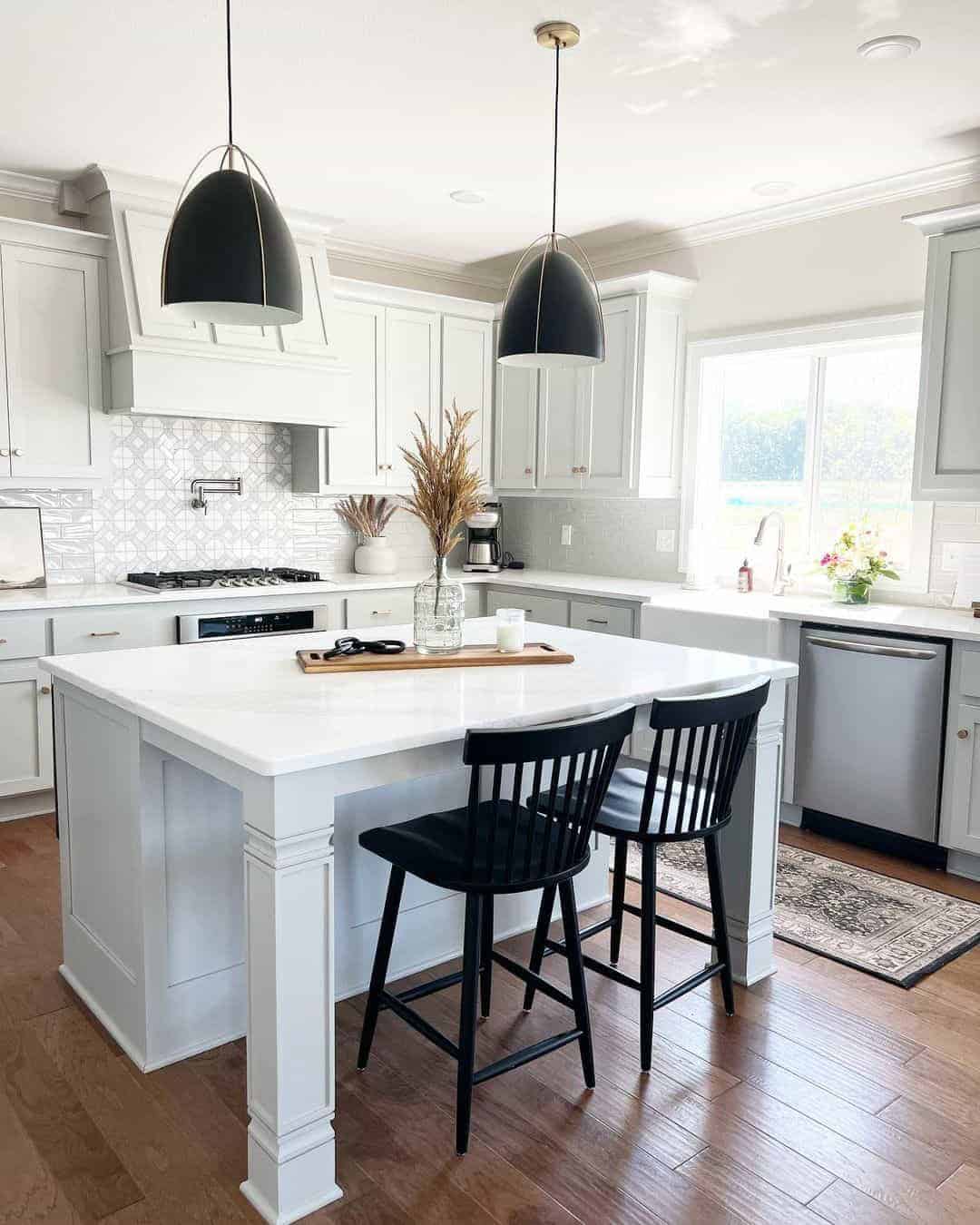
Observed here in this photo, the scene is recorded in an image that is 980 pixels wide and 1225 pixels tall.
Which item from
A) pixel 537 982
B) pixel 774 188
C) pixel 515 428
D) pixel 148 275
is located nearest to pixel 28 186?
pixel 148 275

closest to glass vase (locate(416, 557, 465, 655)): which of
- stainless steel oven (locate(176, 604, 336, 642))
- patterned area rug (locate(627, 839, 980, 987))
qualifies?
patterned area rug (locate(627, 839, 980, 987))

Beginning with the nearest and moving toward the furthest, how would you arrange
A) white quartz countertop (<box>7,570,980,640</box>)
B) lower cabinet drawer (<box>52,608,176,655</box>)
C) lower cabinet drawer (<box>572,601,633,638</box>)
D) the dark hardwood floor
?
the dark hardwood floor, white quartz countertop (<box>7,570,980,640</box>), lower cabinet drawer (<box>52,608,176,655</box>), lower cabinet drawer (<box>572,601,633,638</box>)

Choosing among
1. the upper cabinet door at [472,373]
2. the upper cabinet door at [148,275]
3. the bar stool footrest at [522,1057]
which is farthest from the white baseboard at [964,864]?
the upper cabinet door at [148,275]

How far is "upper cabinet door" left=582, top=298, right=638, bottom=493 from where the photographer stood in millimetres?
5012

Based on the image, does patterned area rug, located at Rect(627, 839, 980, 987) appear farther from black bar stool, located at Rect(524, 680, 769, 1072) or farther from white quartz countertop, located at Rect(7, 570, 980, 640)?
white quartz countertop, located at Rect(7, 570, 980, 640)

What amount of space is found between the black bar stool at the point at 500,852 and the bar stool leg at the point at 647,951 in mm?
155

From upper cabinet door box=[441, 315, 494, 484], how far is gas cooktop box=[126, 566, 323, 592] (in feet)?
4.07

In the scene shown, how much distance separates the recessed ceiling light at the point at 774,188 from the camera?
423 cm

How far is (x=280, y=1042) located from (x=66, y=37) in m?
2.89

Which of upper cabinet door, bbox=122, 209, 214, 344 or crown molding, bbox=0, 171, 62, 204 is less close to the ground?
crown molding, bbox=0, 171, 62, 204

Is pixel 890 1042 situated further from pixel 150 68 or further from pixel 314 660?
pixel 150 68

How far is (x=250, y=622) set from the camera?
459 cm

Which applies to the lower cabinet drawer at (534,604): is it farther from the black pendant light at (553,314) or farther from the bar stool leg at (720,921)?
the bar stool leg at (720,921)

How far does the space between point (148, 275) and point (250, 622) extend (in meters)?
1.58
